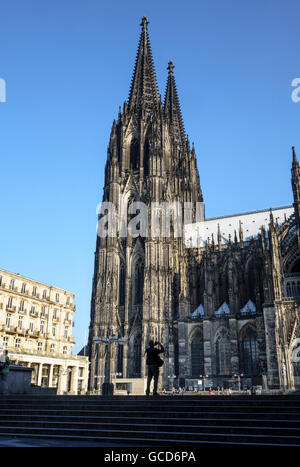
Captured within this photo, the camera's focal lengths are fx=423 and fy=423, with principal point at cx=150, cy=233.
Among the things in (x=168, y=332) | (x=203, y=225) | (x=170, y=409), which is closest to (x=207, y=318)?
(x=168, y=332)

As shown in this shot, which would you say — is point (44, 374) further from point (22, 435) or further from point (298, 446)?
point (298, 446)

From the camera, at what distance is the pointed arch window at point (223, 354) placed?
4019 cm

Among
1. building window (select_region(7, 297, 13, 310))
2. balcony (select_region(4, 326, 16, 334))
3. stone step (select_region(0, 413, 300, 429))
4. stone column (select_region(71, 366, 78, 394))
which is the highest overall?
building window (select_region(7, 297, 13, 310))

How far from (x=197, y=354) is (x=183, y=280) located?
25.4ft

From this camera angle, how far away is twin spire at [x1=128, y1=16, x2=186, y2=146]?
57.7 metres

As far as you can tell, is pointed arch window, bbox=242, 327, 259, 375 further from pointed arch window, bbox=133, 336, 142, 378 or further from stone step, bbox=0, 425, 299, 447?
stone step, bbox=0, 425, 299, 447

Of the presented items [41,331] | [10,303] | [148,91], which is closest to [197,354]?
[41,331]

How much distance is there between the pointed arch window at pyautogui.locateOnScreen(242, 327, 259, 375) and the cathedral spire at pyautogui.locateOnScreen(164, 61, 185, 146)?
3352 cm

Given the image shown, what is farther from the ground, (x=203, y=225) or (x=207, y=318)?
(x=203, y=225)

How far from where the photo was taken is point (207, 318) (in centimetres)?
4231

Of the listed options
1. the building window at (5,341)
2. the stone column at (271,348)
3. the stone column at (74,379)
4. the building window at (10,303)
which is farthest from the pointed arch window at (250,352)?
the building window at (10,303)

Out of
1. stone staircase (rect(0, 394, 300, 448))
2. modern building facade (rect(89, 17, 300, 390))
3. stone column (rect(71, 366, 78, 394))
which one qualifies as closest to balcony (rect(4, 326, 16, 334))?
modern building facade (rect(89, 17, 300, 390))

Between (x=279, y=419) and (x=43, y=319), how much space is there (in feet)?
131
